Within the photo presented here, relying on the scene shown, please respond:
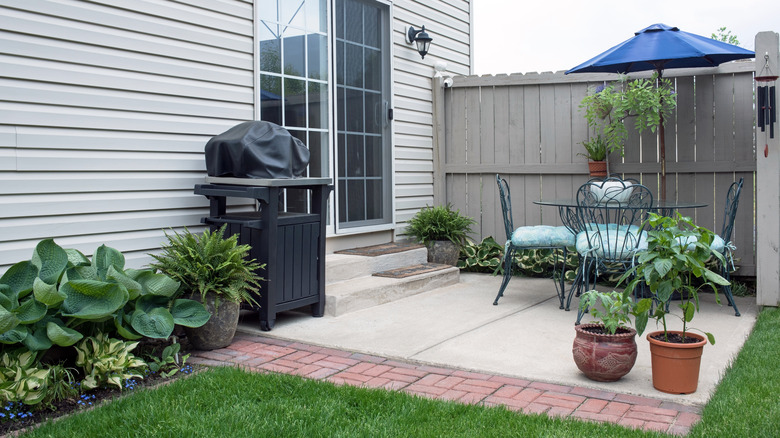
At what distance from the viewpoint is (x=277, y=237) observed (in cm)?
431

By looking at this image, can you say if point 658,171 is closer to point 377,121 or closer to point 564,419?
point 377,121

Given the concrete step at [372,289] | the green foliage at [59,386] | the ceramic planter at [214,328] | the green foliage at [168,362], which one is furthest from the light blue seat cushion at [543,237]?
the green foliage at [59,386]

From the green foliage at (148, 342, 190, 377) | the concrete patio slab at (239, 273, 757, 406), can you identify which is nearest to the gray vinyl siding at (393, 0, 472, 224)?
the concrete patio slab at (239, 273, 757, 406)

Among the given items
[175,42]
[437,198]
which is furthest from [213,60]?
[437,198]

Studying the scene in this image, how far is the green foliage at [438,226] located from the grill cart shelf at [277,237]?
6.49 feet

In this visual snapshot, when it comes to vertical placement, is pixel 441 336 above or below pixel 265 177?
below

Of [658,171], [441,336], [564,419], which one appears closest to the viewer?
[564,419]

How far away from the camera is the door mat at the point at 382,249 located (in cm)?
583

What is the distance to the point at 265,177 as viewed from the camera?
4.29m

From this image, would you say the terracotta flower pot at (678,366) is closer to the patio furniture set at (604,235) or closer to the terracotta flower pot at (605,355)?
the terracotta flower pot at (605,355)

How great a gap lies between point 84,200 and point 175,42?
3.85ft

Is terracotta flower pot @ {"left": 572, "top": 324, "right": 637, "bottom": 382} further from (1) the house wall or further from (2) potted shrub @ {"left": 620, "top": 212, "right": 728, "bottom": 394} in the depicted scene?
(1) the house wall

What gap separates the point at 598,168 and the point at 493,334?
2.49 meters

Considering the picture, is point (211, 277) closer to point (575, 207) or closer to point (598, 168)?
point (575, 207)
